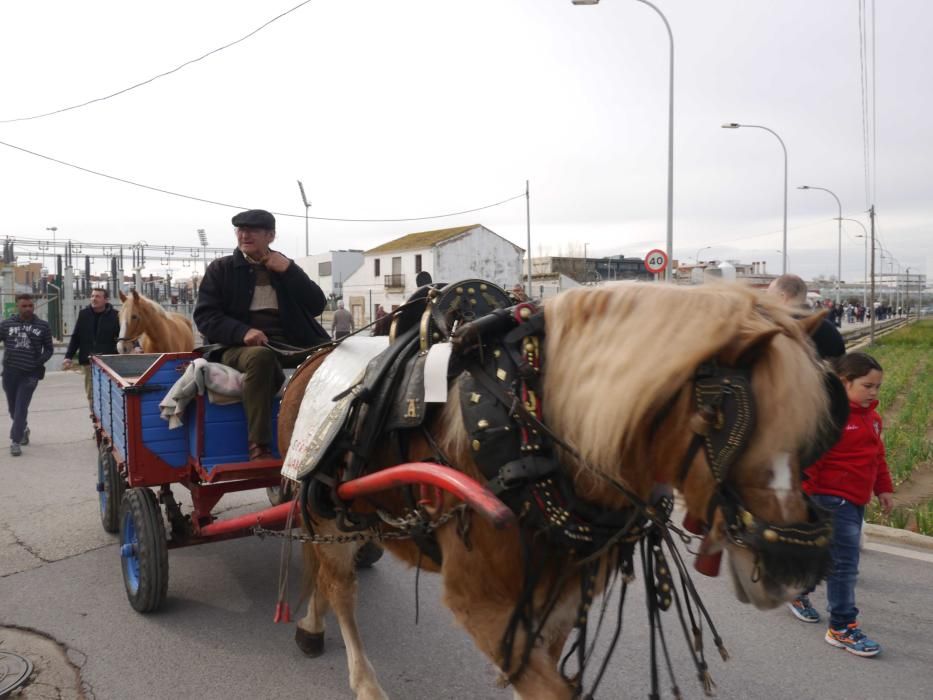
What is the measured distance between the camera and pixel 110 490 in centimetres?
503

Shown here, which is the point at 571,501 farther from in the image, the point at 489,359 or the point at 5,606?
the point at 5,606

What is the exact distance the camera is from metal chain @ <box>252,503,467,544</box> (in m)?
2.20

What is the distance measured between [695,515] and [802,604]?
8.78ft

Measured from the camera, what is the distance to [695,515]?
70.2 inches

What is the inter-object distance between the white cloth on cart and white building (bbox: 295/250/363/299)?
5506 centimetres

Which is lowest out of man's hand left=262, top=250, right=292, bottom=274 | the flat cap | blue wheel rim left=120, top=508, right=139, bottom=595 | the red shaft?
blue wheel rim left=120, top=508, right=139, bottom=595

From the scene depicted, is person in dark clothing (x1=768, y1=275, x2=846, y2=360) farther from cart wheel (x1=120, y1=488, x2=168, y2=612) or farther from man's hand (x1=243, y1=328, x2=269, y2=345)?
cart wheel (x1=120, y1=488, x2=168, y2=612)

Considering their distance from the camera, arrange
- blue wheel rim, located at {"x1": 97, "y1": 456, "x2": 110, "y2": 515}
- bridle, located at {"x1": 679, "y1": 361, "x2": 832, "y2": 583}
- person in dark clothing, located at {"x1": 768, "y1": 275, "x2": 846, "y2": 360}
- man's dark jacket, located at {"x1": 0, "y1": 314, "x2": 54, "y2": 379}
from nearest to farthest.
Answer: bridle, located at {"x1": 679, "y1": 361, "x2": 832, "y2": 583}
person in dark clothing, located at {"x1": 768, "y1": 275, "x2": 846, "y2": 360}
blue wheel rim, located at {"x1": 97, "y1": 456, "x2": 110, "y2": 515}
man's dark jacket, located at {"x1": 0, "y1": 314, "x2": 54, "y2": 379}

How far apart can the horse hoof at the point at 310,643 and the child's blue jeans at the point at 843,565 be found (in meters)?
2.55

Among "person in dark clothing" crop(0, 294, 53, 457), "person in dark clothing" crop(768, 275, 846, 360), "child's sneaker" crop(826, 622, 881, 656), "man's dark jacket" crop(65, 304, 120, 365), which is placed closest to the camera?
"child's sneaker" crop(826, 622, 881, 656)

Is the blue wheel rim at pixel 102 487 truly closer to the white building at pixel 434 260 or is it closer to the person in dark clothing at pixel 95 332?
the person in dark clothing at pixel 95 332

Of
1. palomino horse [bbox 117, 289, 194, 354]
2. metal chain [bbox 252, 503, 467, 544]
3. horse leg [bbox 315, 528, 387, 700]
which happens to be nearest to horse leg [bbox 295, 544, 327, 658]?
horse leg [bbox 315, 528, 387, 700]

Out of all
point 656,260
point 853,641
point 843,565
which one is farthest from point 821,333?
point 656,260

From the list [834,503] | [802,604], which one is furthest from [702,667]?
[802,604]
